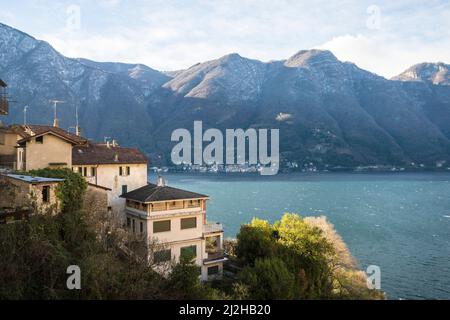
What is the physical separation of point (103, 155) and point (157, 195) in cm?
736

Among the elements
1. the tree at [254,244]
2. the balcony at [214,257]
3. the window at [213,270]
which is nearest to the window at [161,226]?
the balcony at [214,257]

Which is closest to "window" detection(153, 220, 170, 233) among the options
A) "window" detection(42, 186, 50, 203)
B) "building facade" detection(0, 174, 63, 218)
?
"building facade" detection(0, 174, 63, 218)

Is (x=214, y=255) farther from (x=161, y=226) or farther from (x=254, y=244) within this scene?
(x=161, y=226)

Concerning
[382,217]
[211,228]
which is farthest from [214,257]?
[382,217]

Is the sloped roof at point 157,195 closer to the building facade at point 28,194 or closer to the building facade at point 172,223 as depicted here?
the building facade at point 172,223

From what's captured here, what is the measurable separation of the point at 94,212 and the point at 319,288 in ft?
66.1

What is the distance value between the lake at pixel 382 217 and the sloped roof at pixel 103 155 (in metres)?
34.0

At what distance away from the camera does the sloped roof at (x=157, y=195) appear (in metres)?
31.1

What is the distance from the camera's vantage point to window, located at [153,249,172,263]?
28269 millimetres

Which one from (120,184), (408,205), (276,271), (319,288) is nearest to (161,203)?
(120,184)


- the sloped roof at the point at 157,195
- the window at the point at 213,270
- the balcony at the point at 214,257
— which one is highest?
the sloped roof at the point at 157,195

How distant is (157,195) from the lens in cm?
3145
